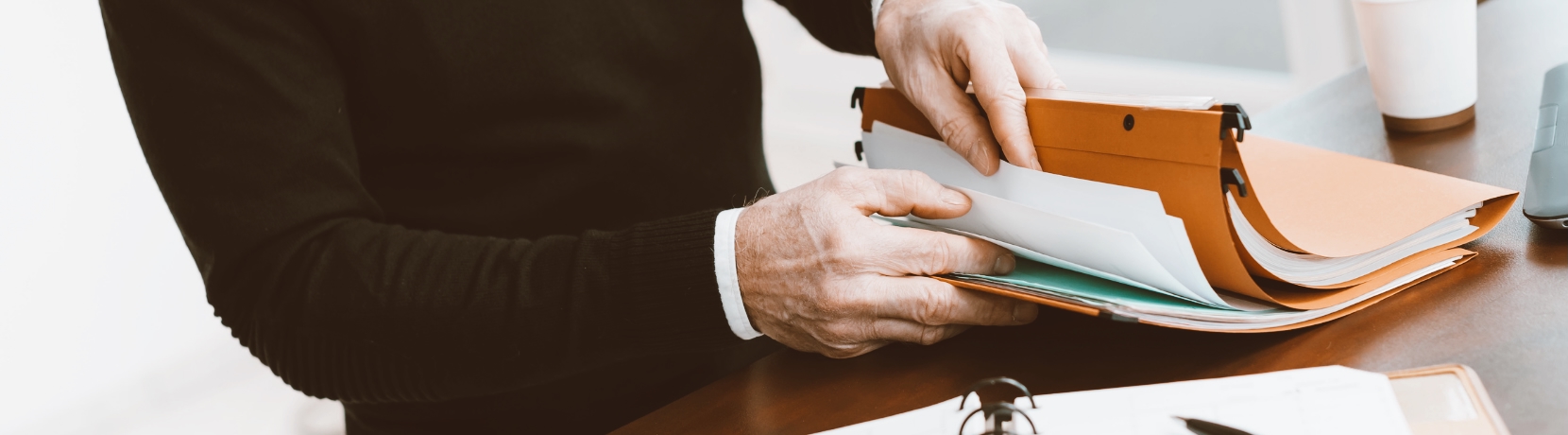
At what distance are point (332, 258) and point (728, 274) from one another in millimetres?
293

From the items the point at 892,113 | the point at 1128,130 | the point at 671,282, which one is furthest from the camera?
the point at 892,113

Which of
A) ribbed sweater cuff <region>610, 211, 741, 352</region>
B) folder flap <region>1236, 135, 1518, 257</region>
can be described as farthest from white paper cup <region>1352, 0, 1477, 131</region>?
ribbed sweater cuff <region>610, 211, 741, 352</region>

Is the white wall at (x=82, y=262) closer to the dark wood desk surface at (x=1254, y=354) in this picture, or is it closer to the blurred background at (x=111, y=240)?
the blurred background at (x=111, y=240)

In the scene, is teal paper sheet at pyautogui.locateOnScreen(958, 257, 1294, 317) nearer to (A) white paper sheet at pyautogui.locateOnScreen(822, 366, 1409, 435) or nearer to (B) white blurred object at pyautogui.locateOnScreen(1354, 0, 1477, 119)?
(A) white paper sheet at pyautogui.locateOnScreen(822, 366, 1409, 435)

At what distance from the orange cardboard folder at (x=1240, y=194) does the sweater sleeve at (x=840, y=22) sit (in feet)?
1.37

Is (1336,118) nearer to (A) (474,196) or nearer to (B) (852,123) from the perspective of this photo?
(A) (474,196)

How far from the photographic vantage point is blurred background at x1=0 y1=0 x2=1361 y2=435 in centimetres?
153

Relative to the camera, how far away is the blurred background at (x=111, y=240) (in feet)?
5.03

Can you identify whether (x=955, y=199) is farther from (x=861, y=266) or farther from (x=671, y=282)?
(x=671, y=282)

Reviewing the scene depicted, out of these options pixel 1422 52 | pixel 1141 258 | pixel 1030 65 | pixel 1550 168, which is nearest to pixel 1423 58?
pixel 1422 52

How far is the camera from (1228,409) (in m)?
0.43

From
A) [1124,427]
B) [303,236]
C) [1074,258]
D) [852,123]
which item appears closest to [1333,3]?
[852,123]

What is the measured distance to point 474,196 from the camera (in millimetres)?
843

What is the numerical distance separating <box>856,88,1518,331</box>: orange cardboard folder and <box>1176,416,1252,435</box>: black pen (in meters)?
0.08
